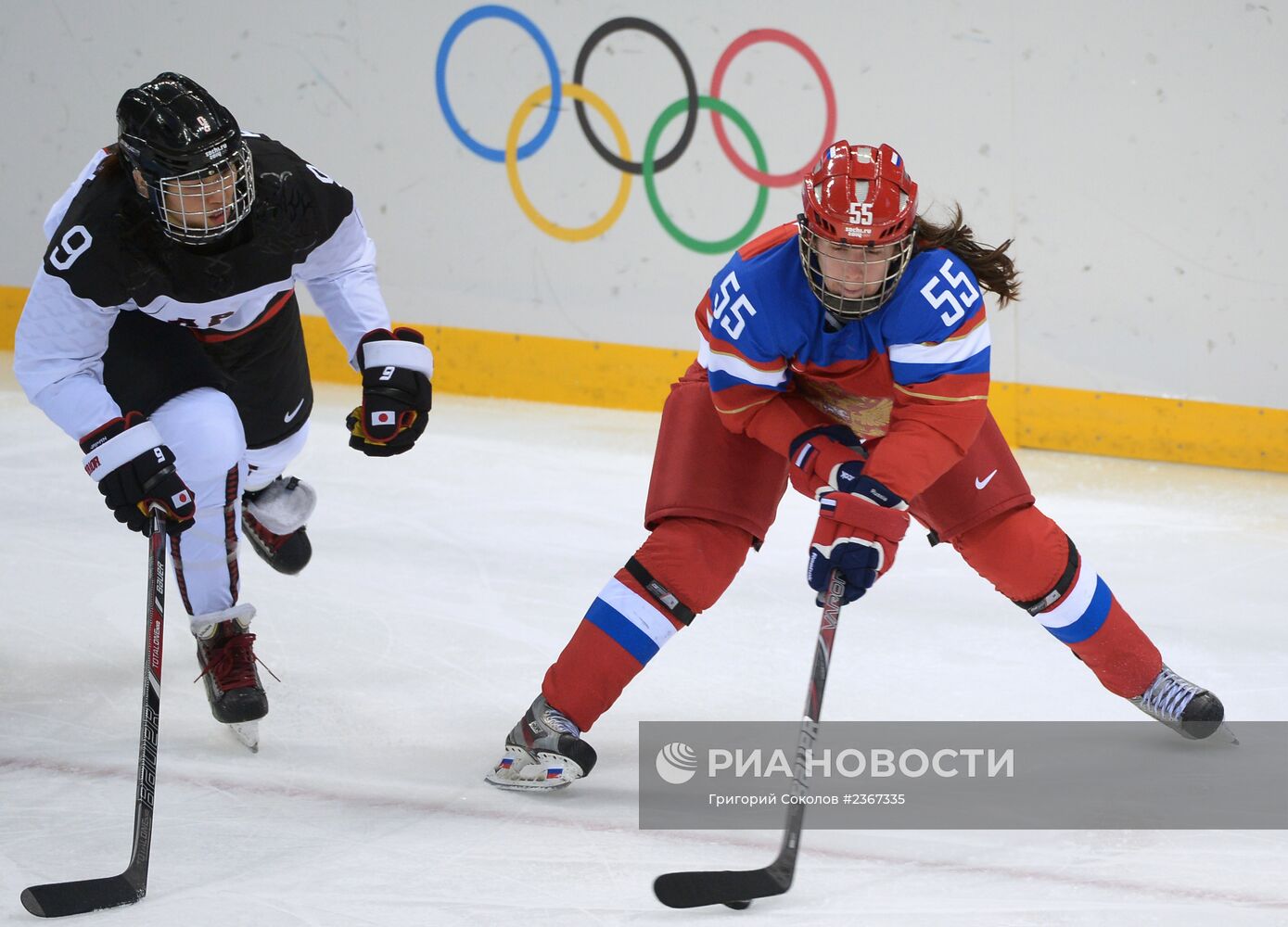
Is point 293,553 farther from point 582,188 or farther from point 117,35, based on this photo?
point 117,35

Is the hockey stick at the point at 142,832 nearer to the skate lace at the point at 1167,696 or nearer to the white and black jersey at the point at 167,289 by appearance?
the white and black jersey at the point at 167,289

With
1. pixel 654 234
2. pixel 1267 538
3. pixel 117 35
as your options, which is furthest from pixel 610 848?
pixel 117 35

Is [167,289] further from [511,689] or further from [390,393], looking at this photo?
[511,689]

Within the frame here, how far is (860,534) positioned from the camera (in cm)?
222

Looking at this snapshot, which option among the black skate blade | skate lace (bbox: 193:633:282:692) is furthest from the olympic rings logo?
the black skate blade

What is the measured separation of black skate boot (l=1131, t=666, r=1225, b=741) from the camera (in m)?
2.59

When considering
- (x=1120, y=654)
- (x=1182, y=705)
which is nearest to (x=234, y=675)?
(x=1120, y=654)

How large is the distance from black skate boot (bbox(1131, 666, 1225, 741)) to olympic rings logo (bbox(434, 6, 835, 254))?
8.64 ft

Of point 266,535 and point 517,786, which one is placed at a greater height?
point 266,535

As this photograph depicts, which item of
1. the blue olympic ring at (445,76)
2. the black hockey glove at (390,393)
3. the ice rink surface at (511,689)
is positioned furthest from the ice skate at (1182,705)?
the blue olympic ring at (445,76)

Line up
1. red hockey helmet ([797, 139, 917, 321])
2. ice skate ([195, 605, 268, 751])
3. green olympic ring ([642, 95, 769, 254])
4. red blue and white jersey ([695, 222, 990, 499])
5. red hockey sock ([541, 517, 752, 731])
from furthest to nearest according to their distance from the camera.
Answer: green olympic ring ([642, 95, 769, 254])
ice skate ([195, 605, 268, 751])
red hockey sock ([541, 517, 752, 731])
red blue and white jersey ([695, 222, 990, 499])
red hockey helmet ([797, 139, 917, 321])

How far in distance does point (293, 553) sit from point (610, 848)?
1307 mm

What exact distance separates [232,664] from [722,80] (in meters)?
2.97

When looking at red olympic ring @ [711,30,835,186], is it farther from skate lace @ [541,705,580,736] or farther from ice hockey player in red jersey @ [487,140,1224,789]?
skate lace @ [541,705,580,736]
